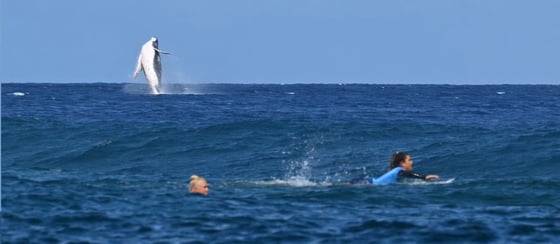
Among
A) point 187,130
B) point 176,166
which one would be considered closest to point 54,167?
point 176,166

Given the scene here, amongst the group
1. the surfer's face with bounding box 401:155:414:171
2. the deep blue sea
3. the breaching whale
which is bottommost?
the deep blue sea

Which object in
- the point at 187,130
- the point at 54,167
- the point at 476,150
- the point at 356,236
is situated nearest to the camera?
the point at 356,236

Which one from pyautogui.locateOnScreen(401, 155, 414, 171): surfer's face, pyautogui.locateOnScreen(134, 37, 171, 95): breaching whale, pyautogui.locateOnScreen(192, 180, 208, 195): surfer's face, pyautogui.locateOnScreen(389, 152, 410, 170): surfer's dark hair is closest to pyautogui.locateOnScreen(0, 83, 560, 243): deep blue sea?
pyautogui.locateOnScreen(192, 180, 208, 195): surfer's face

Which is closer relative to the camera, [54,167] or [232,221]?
[232,221]

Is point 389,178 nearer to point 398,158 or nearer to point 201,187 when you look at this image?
point 398,158

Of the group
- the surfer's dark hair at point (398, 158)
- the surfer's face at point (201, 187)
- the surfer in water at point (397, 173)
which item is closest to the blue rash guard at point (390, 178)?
the surfer in water at point (397, 173)

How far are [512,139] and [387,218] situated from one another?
16.2 m

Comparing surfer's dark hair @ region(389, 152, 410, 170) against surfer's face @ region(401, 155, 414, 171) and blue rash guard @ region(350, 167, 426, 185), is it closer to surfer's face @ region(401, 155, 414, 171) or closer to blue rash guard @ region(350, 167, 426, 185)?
surfer's face @ region(401, 155, 414, 171)

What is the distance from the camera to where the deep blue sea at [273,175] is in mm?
14391

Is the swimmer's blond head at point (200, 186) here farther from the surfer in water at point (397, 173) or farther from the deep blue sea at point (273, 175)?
the surfer in water at point (397, 173)

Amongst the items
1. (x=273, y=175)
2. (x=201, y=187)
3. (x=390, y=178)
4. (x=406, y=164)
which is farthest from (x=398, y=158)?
(x=273, y=175)

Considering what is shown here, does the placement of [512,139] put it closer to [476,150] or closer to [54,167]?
[476,150]

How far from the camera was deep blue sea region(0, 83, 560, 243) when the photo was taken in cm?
1439

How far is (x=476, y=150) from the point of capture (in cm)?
2920
